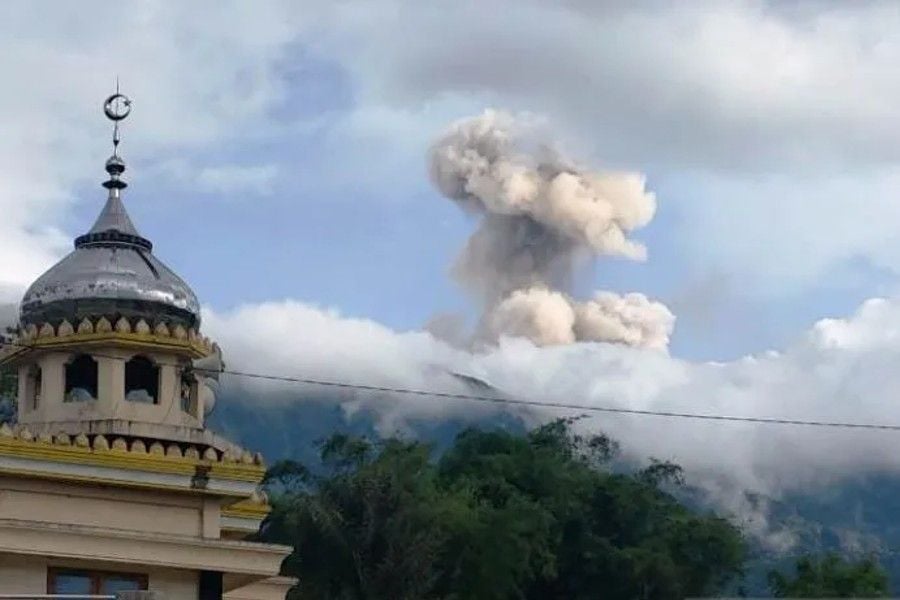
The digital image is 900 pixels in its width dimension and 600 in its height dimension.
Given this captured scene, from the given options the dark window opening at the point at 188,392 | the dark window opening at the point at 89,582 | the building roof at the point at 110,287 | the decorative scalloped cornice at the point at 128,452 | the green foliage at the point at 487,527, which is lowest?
the dark window opening at the point at 89,582

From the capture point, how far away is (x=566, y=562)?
61.6 metres

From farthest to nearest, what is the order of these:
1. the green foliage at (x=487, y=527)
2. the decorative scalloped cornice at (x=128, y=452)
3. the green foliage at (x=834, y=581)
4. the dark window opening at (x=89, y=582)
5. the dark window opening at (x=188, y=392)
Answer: the green foliage at (x=834, y=581)
the green foliage at (x=487, y=527)
the dark window opening at (x=188, y=392)
the decorative scalloped cornice at (x=128, y=452)
the dark window opening at (x=89, y=582)

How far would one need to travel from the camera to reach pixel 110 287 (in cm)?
2594

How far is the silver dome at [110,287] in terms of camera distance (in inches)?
1019

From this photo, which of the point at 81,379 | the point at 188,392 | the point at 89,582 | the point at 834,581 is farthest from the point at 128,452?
the point at 834,581

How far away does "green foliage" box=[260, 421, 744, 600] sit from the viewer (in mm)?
55312

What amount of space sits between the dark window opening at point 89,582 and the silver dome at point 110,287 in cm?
394

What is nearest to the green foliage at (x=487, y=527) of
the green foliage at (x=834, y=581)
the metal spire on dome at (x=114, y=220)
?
the green foliage at (x=834, y=581)

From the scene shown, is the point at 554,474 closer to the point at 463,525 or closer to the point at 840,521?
the point at 463,525

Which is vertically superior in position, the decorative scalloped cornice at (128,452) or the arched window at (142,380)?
the arched window at (142,380)

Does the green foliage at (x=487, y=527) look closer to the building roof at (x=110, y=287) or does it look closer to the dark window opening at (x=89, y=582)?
the building roof at (x=110, y=287)

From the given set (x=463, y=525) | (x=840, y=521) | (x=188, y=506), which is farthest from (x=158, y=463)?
(x=840, y=521)

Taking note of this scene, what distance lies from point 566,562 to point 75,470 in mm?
39451

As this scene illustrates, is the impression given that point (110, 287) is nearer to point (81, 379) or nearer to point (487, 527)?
point (81, 379)
